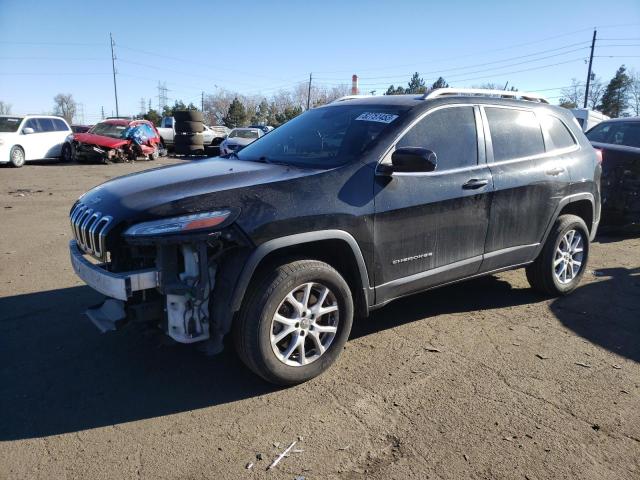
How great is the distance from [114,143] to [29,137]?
2.78 m

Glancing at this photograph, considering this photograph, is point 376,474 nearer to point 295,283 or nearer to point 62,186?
point 295,283

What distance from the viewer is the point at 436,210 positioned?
12.4 ft

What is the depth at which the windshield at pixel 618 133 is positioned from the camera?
8320 millimetres

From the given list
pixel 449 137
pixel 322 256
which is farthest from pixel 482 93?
pixel 322 256

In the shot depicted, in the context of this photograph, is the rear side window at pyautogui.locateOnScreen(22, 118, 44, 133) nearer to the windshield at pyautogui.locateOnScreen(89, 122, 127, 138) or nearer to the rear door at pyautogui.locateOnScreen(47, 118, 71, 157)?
the rear door at pyautogui.locateOnScreen(47, 118, 71, 157)

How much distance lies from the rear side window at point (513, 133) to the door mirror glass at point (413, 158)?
1159 mm

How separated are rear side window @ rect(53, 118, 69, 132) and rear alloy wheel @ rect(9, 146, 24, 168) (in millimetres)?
2269

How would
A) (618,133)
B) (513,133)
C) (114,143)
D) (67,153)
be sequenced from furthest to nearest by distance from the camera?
(67,153), (114,143), (618,133), (513,133)

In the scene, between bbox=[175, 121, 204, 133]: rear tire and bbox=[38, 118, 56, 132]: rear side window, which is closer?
bbox=[38, 118, 56, 132]: rear side window

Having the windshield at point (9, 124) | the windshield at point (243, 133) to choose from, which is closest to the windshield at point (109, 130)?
the windshield at point (9, 124)

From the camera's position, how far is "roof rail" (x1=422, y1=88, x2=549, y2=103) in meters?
4.14

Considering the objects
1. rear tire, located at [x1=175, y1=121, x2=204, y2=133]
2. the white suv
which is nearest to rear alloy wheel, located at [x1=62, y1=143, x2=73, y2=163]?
the white suv

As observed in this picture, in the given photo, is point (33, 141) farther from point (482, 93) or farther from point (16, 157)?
point (482, 93)

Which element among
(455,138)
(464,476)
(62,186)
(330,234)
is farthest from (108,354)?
(62,186)
